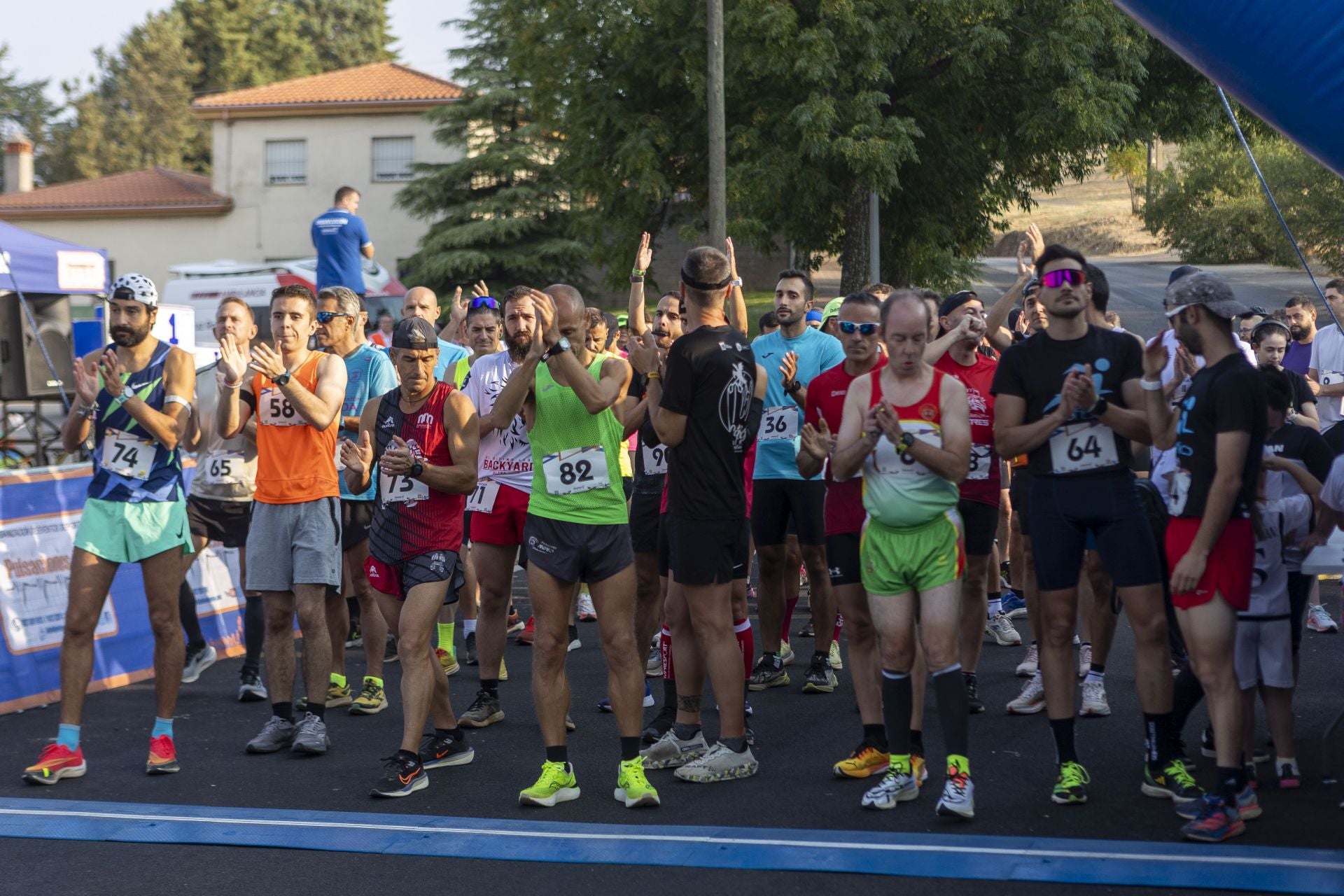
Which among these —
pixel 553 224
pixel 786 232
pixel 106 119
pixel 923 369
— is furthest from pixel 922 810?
pixel 106 119

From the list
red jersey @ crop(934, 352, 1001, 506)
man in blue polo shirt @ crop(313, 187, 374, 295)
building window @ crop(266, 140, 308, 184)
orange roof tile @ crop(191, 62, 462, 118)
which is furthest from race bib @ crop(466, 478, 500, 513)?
building window @ crop(266, 140, 308, 184)

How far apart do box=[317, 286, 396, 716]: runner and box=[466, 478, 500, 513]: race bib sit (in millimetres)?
742

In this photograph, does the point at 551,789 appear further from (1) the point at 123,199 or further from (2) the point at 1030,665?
(1) the point at 123,199

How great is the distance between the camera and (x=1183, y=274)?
5.64m

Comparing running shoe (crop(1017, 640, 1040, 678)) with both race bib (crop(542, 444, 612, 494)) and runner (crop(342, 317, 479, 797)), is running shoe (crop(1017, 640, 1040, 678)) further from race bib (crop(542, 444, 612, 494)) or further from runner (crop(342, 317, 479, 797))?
runner (crop(342, 317, 479, 797))

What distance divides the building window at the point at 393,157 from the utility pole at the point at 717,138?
26.9 meters

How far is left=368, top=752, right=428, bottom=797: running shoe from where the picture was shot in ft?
19.1

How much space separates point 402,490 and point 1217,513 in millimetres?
3418

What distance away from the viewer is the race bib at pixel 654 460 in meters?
7.47

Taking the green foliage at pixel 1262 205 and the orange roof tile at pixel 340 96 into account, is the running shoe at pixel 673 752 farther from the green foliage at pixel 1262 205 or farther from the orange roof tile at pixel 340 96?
the orange roof tile at pixel 340 96

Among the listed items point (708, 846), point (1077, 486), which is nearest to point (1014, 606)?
point (1077, 486)

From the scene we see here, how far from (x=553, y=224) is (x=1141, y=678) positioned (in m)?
30.5

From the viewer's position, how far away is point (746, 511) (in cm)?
609

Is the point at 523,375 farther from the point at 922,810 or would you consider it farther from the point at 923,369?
the point at 922,810
